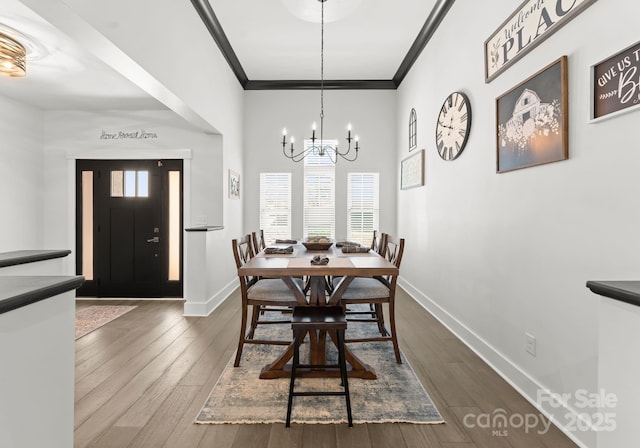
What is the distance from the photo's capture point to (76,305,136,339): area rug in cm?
368

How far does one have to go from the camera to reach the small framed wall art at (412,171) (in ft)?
15.2

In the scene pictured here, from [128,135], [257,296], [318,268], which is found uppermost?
[128,135]

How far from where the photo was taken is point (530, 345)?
2275 millimetres

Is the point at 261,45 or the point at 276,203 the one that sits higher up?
the point at 261,45

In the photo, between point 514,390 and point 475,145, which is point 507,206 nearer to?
point 475,145

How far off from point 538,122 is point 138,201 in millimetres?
4836

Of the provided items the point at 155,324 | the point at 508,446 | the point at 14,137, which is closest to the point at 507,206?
the point at 508,446

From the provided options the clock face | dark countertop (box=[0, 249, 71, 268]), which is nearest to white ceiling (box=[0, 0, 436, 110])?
the clock face

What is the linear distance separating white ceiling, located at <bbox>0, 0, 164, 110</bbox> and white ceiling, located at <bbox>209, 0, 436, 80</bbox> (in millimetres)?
1408

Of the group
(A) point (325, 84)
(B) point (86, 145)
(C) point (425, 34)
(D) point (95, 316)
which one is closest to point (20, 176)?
(B) point (86, 145)

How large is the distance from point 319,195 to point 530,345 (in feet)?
13.9

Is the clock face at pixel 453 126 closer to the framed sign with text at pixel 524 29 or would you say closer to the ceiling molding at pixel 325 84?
the framed sign with text at pixel 524 29

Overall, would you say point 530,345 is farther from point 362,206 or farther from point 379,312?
point 362,206

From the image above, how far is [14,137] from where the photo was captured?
4500 mm
